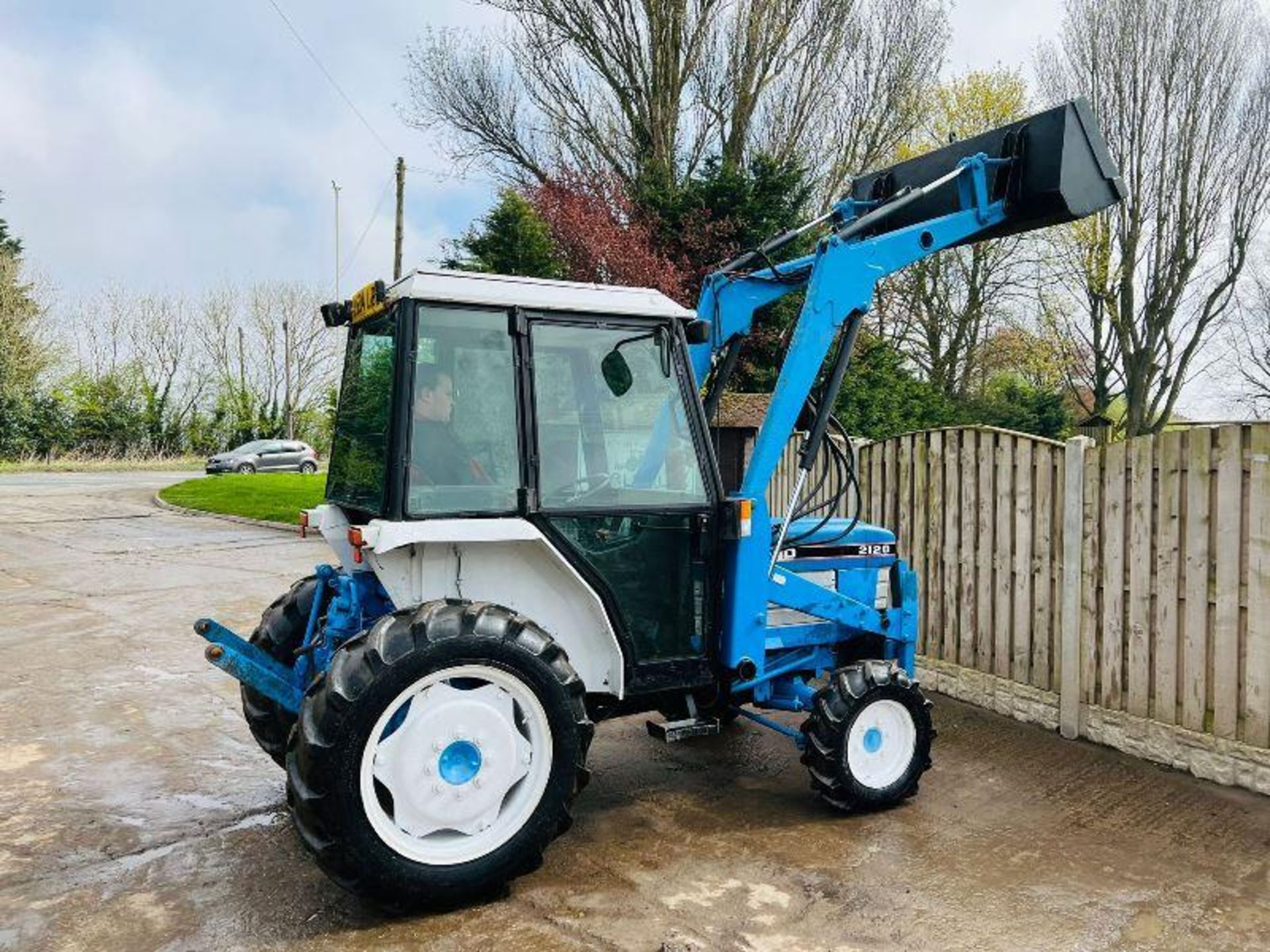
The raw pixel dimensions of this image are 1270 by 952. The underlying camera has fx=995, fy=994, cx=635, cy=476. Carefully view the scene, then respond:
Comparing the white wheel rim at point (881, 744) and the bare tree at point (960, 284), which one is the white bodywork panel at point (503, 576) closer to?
the white wheel rim at point (881, 744)

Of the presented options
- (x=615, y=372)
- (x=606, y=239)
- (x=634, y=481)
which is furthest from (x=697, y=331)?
(x=606, y=239)

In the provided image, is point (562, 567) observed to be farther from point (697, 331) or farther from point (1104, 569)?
point (1104, 569)

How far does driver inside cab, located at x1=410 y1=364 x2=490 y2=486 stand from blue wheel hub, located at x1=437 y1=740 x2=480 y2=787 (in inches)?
37.3

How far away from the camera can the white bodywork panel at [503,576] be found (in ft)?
11.8

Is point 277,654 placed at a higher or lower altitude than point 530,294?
lower

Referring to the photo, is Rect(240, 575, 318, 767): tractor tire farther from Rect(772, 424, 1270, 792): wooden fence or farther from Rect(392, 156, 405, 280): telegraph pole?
Rect(392, 156, 405, 280): telegraph pole

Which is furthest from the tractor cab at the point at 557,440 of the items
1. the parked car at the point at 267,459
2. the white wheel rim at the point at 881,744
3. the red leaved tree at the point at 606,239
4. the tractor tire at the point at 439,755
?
the parked car at the point at 267,459

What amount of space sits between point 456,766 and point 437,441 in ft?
3.85

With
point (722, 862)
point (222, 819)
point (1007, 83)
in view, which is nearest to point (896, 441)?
point (722, 862)

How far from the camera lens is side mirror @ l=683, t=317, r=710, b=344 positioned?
4191 mm

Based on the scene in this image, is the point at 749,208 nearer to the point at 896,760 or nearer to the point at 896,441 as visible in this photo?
the point at 896,441

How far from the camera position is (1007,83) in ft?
73.2

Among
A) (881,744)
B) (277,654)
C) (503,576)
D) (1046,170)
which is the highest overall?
(1046,170)

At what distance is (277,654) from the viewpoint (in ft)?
15.1
